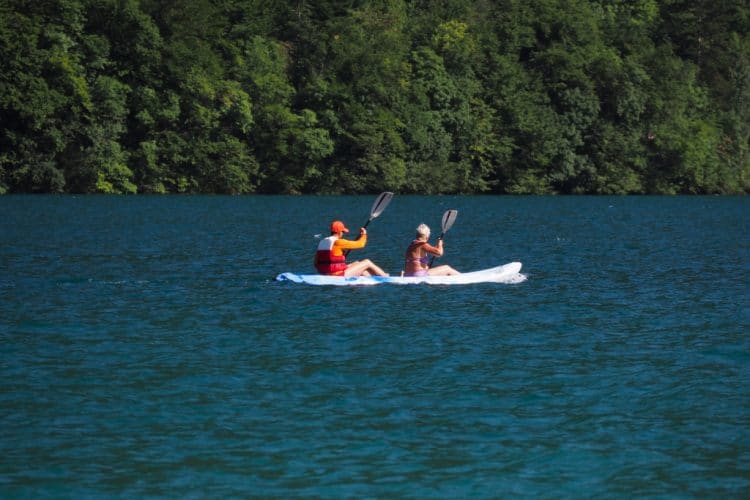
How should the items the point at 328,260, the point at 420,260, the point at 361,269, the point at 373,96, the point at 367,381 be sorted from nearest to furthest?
the point at 367,381, the point at 328,260, the point at 361,269, the point at 420,260, the point at 373,96

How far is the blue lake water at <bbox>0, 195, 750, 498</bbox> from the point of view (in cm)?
1196

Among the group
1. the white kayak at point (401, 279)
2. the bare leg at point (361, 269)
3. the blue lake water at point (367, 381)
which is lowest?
the white kayak at point (401, 279)

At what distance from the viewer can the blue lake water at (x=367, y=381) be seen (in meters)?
12.0

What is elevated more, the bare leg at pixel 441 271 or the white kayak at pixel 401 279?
the bare leg at pixel 441 271

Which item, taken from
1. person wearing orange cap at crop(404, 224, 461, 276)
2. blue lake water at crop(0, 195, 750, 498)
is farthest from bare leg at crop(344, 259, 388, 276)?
person wearing orange cap at crop(404, 224, 461, 276)

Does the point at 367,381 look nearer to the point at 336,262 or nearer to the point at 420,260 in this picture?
the point at 336,262

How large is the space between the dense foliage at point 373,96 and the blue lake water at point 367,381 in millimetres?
44672

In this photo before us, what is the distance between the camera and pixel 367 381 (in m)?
16.1

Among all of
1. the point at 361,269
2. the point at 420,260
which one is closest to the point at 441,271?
the point at 420,260

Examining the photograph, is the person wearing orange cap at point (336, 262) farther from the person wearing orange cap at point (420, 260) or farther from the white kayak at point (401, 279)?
the person wearing orange cap at point (420, 260)

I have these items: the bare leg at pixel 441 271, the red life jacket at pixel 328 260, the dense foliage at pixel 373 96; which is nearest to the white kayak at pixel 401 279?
the bare leg at pixel 441 271

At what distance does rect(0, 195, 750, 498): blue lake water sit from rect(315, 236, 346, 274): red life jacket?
0.75 meters

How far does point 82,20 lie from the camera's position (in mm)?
77438

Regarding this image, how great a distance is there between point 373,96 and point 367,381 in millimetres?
75089
